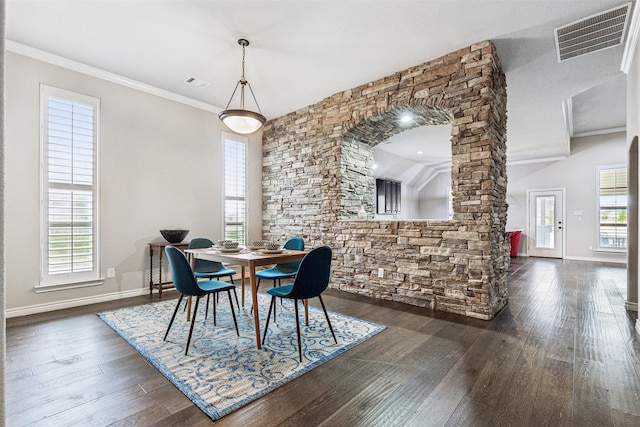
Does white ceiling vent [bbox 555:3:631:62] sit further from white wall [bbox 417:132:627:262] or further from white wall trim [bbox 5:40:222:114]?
white wall [bbox 417:132:627:262]

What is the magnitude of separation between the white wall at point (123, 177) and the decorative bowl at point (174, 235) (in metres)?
0.30

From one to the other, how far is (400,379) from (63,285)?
383 centimetres

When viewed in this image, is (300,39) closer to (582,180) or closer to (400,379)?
(400,379)

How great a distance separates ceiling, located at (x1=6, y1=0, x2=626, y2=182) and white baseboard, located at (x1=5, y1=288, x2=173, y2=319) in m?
2.83

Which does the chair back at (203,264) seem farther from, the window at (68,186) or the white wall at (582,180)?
the white wall at (582,180)

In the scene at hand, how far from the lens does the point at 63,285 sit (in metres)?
3.51

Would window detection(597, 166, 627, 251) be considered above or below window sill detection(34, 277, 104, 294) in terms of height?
above

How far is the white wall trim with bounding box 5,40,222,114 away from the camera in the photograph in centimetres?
328

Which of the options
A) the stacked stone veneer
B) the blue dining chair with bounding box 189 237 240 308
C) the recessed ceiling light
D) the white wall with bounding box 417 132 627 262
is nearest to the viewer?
the stacked stone veneer

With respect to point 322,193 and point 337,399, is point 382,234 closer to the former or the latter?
point 322,193

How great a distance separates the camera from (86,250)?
3688 millimetres

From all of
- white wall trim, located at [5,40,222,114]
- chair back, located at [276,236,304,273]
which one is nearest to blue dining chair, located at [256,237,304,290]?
chair back, located at [276,236,304,273]

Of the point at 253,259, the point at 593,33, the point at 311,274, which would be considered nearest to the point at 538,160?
the point at 593,33

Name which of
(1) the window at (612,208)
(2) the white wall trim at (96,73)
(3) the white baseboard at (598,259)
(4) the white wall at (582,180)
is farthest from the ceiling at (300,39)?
(3) the white baseboard at (598,259)
